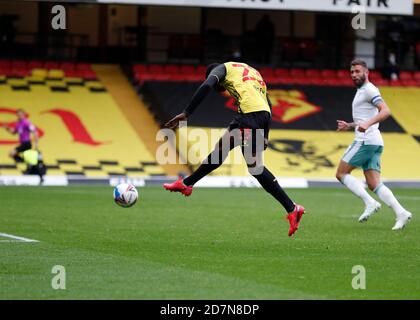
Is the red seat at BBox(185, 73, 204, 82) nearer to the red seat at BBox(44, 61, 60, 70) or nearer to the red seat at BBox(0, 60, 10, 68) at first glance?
the red seat at BBox(44, 61, 60, 70)

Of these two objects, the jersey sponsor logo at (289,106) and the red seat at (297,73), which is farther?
the red seat at (297,73)

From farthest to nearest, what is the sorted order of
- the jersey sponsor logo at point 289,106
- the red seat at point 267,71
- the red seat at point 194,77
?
the red seat at point 267,71
the red seat at point 194,77
the jersey sponsor logo at point 289,106

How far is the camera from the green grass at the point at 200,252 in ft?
32.6

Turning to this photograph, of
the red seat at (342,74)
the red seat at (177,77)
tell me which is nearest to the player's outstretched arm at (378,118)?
the red seat at (177,77)

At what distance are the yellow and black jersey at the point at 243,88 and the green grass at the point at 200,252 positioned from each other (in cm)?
170

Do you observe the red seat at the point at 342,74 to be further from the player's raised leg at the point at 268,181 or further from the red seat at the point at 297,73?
the player's raised leg at the point at 268,181

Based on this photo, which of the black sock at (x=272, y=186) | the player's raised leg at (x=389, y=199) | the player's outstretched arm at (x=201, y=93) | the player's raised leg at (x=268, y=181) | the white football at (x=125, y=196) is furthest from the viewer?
the player's raised leg at (x=389, y=199)

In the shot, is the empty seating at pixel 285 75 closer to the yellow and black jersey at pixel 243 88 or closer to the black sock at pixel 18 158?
the black sock at pixel 18 158

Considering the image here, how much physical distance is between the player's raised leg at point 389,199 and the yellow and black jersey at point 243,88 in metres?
2.80

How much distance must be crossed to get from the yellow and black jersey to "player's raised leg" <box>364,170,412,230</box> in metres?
2.80

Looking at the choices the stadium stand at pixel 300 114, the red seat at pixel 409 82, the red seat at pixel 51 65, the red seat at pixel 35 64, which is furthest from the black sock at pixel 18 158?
the red seat at pixel 409 82

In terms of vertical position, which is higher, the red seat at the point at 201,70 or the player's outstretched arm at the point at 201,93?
the player's outstretched arm at the point at 201,93

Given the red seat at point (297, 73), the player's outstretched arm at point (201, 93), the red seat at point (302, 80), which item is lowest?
the red seat at point (302, 80)
